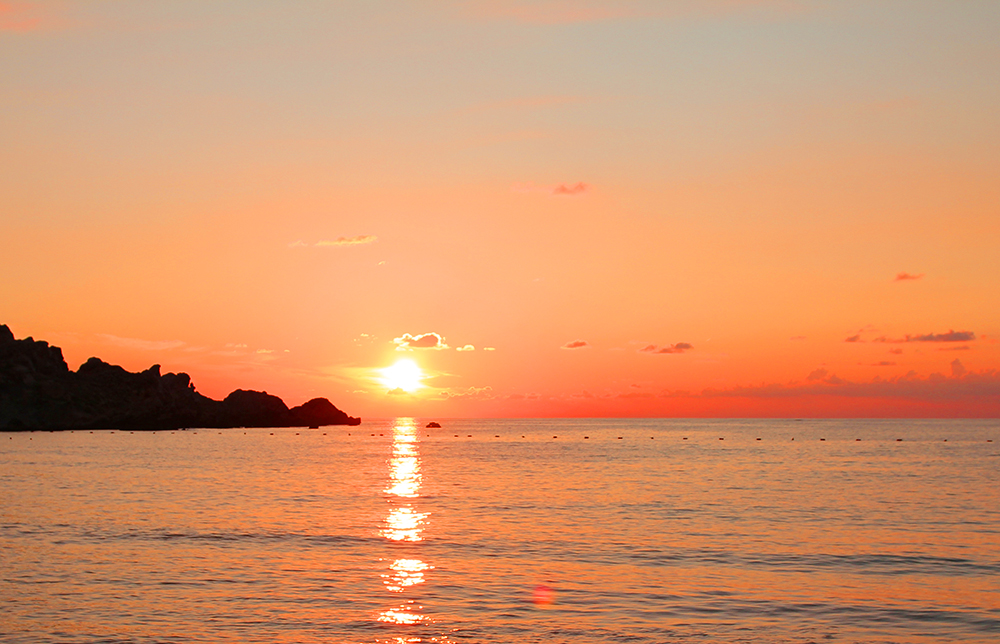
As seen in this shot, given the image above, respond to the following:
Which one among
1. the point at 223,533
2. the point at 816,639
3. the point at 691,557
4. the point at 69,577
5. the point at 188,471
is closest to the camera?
the point at 816,639

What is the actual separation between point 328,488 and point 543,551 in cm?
4547

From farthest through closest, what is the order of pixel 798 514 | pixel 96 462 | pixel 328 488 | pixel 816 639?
1. pixel 96 462
2. pixel 328 488
3. pixel 798 514
4. pixel 816 639

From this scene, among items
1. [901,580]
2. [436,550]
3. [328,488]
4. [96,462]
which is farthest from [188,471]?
[901,580]

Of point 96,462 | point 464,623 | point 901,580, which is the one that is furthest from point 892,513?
point 96,462

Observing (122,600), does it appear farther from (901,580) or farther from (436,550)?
(901,580)

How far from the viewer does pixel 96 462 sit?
119 m

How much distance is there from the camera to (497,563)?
Result: 130 ft

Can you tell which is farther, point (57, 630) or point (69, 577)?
point (69, 577)

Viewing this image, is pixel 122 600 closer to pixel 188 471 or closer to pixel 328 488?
pixel 328 488

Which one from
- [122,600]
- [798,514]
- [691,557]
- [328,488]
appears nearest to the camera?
[122,600]

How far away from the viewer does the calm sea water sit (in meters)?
28.1

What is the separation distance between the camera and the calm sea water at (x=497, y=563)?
92.1 ft

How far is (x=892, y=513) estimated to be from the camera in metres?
61.5

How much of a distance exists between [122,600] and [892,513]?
175ft
